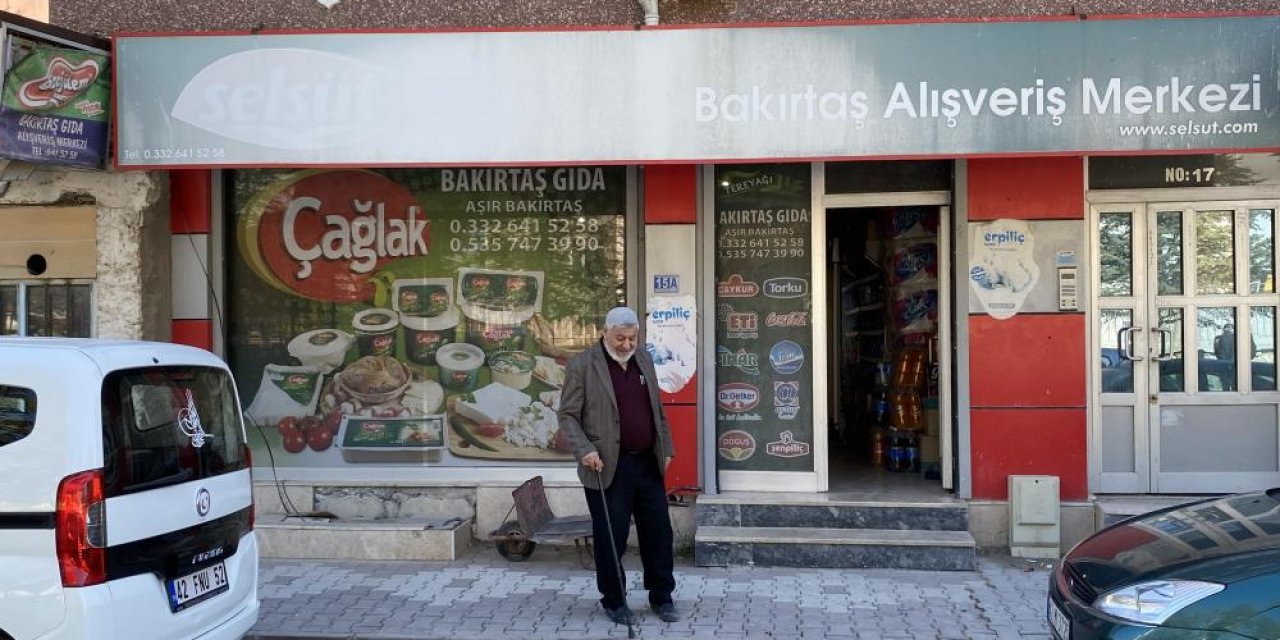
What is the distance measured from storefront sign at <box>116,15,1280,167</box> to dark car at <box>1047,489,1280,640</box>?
2794 mm

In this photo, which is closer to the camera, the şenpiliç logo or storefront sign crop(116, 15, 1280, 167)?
storefront sign crop(116, 15, 1280, 167)

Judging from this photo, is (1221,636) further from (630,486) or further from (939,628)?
(630,486)

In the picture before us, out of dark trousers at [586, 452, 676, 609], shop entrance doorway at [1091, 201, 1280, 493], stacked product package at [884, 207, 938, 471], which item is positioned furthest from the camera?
stacked product package at [884, 207, 938, 471]

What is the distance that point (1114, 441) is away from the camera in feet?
26.0

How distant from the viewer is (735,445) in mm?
8008

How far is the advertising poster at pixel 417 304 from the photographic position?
8227 millimetres

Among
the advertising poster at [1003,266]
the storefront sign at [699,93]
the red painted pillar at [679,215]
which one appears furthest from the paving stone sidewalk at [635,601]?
the storefront sign at [699,93]

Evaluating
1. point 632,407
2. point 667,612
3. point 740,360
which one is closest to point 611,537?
point 667,612

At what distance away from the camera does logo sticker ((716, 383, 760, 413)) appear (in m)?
8.01

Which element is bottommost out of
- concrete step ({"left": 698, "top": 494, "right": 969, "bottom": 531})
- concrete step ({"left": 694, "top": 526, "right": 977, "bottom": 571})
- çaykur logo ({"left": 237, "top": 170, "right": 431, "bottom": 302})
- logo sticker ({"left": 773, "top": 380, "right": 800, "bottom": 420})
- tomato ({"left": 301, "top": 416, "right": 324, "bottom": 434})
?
concrete step ({"left": 694, "top": 526, "right": 977, "bottom": 571})

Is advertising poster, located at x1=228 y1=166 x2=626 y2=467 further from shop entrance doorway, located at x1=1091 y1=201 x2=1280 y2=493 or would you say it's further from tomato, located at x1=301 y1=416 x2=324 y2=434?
shop entrance doorway, located at x1=1091 y1=201 x2=1280 y2=493

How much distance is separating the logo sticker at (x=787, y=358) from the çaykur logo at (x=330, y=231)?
9.69 ft

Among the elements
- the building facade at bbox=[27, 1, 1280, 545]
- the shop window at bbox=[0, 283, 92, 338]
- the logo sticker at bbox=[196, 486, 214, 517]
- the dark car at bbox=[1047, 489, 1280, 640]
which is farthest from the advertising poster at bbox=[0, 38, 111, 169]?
the dark car at bbox=[1047, 489, 1280, 640]

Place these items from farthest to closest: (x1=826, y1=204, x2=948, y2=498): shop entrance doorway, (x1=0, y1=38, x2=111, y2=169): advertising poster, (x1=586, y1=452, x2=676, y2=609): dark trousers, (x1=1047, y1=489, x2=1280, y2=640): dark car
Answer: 1. (x1=826, y1=204, x2=948, y2=498): shop entrance doorway
2. (x1=0, y1=38, x2=111, y2=169): advertising poster
3. (x1=586, y1=452, x2=676, y2=609): dark trousers
4. (x1=1047, y1=489, x2=1280, y2=640): dark car
